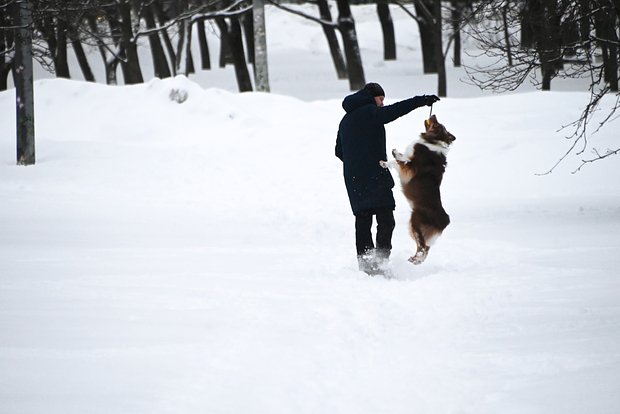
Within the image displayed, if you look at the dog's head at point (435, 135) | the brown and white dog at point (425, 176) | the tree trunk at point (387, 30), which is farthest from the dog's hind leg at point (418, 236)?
the tree trunk at point (387, 30)

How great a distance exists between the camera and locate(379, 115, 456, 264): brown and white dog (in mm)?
7090

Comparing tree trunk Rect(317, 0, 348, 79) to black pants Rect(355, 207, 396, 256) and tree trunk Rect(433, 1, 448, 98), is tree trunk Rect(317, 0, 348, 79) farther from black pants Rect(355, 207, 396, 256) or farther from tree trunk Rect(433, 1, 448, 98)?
black pants Rect(355, 207, 396, 256)

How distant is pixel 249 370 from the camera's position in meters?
4.64

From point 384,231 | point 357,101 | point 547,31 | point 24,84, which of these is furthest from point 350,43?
point 384,231

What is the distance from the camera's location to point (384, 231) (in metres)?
7.26

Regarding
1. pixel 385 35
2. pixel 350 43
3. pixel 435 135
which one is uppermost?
pixel 435 135

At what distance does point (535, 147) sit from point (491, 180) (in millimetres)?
1254

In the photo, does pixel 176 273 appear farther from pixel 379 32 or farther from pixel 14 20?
pixel 379 32

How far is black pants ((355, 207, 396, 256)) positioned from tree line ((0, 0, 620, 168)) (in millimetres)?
3062

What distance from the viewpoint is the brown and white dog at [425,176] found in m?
7.09

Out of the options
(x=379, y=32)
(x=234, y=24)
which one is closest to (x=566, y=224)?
(x=234, y=24)

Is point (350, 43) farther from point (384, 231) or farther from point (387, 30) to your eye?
point (384, 231)

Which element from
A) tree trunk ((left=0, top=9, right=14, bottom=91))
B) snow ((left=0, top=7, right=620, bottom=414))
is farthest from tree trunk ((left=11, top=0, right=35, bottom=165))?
tree trunk ((left=0, top=9, right=14, bottom=91))

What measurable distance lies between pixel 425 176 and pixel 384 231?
23.9 inches
